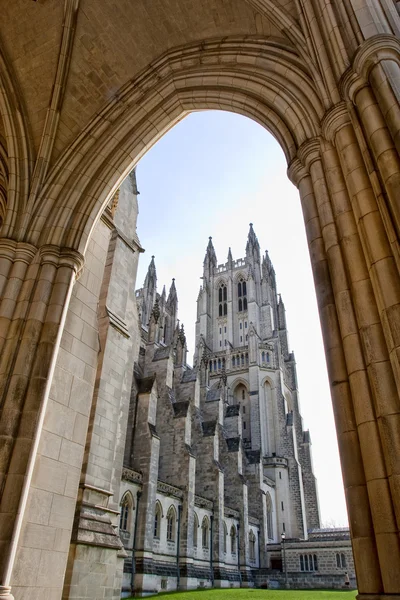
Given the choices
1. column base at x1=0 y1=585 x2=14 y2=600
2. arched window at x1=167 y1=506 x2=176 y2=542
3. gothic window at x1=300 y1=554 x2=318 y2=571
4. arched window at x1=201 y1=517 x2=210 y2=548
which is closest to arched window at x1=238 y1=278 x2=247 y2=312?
gothic window at x1=300 y1=554 x2=318 y2=571

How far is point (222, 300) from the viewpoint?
62500mm

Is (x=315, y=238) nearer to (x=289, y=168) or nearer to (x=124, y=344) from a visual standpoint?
(x=289, y=168)

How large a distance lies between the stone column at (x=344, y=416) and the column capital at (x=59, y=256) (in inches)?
144

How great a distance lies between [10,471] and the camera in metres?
5.28

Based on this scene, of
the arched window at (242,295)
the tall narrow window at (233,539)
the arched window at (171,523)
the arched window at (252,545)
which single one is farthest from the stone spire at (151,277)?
the arched window at (171,523)

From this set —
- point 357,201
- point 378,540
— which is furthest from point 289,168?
point 378,540

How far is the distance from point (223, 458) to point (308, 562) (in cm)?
966

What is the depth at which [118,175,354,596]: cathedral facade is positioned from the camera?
23.0m

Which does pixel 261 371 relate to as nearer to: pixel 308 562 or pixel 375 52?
pixel 308 562

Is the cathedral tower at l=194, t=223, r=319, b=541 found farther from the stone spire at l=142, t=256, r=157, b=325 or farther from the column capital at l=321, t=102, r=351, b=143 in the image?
the column capital at l=321, t=102, r=351, b=143

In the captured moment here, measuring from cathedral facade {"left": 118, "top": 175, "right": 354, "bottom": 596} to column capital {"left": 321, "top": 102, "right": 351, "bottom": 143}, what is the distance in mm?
18991

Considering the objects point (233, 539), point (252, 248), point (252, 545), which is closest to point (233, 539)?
point (233, 539)

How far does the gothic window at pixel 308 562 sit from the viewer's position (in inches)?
1300

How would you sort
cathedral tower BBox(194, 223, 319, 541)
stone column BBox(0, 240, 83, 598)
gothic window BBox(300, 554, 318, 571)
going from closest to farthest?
stone column BBox(0, 240, 83, 598) → gothic window BBox(300, 554, 318, 571) → cathedral tower BBox(194, 223, 319, 541)
